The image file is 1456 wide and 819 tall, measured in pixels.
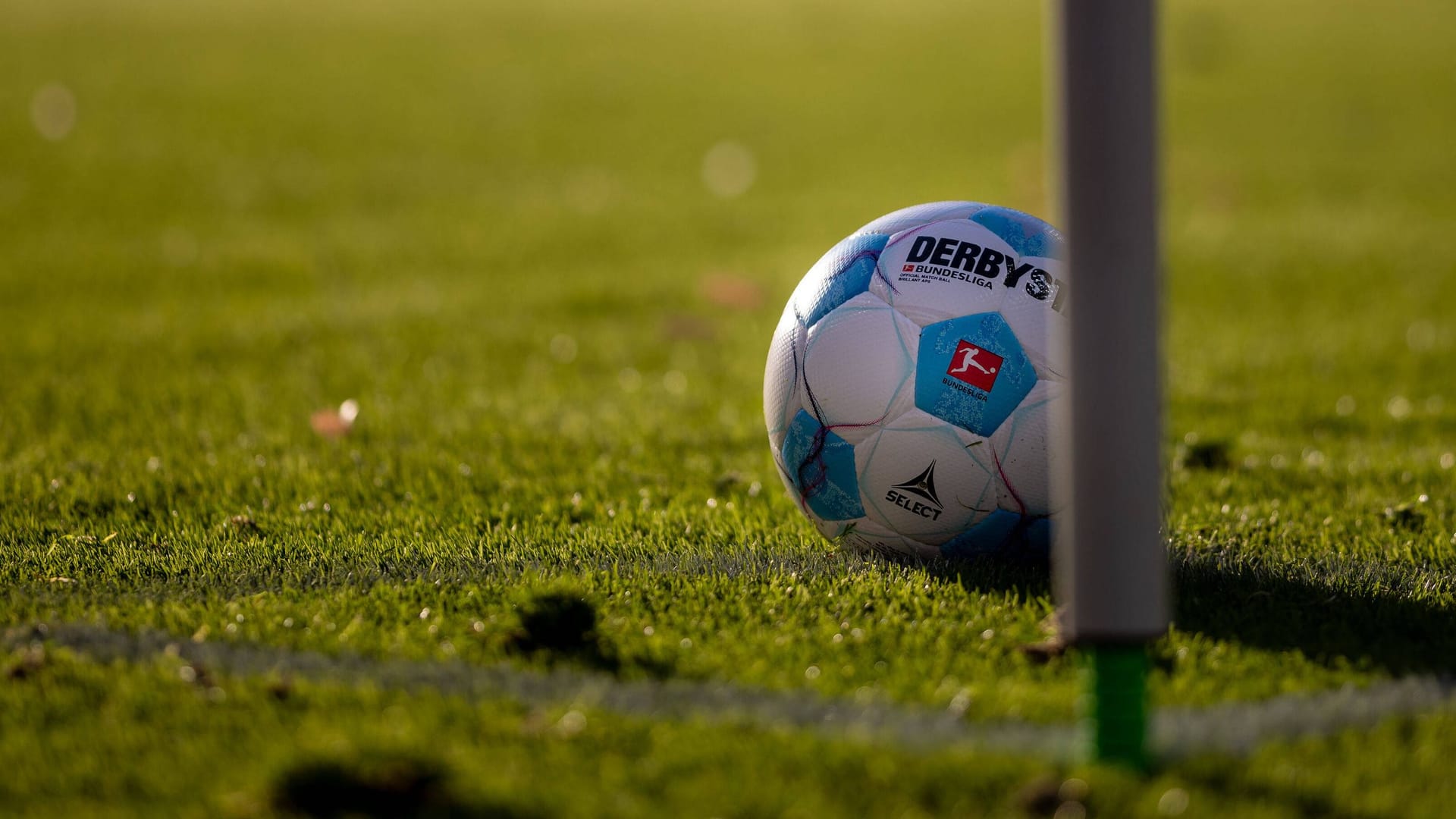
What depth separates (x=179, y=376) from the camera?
883cm

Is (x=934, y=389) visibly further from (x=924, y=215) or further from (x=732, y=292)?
(x=732, y=292)

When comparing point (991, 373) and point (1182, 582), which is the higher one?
point (991, 373)

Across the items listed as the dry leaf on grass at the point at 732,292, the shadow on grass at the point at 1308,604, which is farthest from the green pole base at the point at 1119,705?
the dry leaf on grass at the point at 732,292

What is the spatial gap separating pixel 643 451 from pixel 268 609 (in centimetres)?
281

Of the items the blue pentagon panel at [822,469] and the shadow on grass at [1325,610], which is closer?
the shadow on grass at [1325,610]

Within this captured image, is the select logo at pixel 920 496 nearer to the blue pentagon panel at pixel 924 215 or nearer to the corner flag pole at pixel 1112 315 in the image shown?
the blue pentagon panel at pixel 924 215

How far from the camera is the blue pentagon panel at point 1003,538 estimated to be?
15.8 feet

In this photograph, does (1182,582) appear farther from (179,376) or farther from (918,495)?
(179,376)

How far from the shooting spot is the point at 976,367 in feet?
15.6

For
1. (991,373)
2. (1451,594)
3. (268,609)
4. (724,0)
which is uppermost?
(724,0)

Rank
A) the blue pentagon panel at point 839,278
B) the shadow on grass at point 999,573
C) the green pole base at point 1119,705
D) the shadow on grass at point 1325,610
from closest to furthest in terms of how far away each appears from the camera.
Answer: the green pole base at point 1119,705 → the shadow on grass at point 1325,610 → the shadow on grass at point 999,573 → the blue pentagon panel at point 839,278

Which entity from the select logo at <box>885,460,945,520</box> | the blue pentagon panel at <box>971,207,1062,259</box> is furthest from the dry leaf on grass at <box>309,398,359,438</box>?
the blue pentagon panel at <box>971,207,1062,259</box>

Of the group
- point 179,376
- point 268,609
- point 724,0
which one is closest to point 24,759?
point 268,609

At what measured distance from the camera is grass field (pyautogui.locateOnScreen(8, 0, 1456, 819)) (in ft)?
11.0
